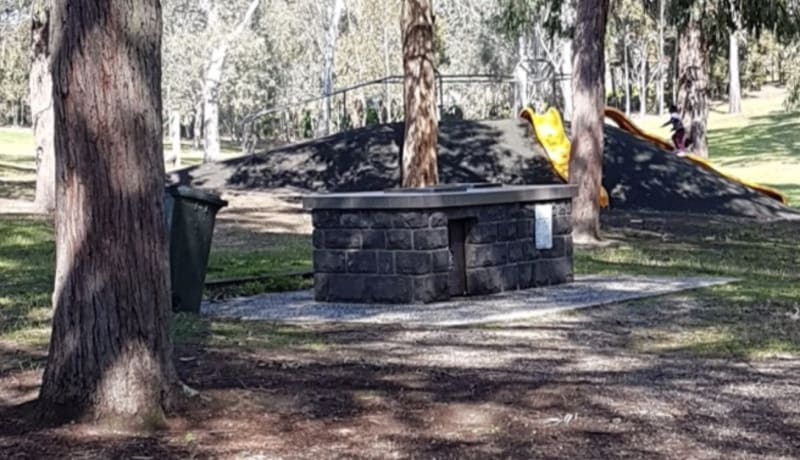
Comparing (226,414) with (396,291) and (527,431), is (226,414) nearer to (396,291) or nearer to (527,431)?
(527,431)

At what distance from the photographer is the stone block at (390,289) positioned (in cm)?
1200

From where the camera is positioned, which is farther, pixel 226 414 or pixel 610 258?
pixel 610 258

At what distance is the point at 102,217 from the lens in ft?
20.2

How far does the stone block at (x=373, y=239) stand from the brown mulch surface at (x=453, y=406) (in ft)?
8.55

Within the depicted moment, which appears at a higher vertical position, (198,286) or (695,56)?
(695,56)

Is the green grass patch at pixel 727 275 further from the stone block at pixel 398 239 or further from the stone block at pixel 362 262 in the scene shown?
the stone block at pixel 362 262

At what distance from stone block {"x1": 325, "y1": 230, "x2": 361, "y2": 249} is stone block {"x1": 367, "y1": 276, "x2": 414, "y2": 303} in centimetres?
34

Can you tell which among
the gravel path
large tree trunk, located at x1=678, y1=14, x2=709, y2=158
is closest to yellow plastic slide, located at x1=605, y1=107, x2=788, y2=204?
large tree trunk, located at x1=678, y1=14, x2=709, y2=158

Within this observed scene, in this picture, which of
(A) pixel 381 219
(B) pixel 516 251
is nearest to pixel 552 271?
(B) pixel 516 251

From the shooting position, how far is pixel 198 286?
11.1 m

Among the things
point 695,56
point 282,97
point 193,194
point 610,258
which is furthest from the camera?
point 282,97

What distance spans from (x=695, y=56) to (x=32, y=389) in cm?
2558

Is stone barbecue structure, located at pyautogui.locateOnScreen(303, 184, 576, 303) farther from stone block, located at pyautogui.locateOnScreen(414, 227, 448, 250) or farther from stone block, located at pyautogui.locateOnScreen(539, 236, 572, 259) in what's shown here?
stone block, located at pyautogui.locateOnScreen(539, 236, 572, 259)

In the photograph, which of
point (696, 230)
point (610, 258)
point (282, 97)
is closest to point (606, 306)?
point (610, 258)
